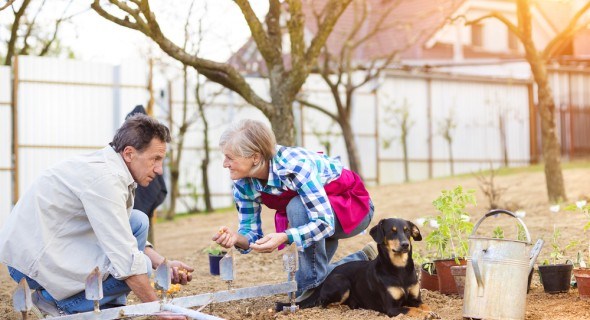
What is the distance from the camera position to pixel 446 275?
566 centimetres

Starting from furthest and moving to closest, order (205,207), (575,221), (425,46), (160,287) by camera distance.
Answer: (425,46), (205,207), (575,221), (160,287)

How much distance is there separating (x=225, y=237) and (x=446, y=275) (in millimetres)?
1594

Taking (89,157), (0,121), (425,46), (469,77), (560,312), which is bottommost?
(560,312)

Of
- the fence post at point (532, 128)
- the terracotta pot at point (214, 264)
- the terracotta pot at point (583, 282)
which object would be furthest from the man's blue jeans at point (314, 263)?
the fence post at point (532, 128)

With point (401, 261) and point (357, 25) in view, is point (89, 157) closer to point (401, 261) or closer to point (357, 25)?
point (401, 261)

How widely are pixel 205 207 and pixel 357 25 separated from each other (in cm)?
463

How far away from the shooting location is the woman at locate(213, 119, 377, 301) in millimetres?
5109

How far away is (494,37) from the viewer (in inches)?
1173

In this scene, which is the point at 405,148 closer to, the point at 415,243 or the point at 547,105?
the point at 547,105

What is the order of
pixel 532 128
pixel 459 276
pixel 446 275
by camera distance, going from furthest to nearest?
pixel 532 128, pixel 446 275, pixel 459 276

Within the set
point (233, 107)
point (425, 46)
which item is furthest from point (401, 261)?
point (425, 46)

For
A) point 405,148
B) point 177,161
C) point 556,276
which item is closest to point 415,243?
point 556,276

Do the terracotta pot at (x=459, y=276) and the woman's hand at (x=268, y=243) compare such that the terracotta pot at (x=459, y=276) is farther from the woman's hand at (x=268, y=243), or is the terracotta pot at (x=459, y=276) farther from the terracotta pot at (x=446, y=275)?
the woman's hand at (x=268, y=243)

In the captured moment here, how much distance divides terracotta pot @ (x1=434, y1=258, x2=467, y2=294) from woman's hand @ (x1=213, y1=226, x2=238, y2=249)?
4.79 feet
